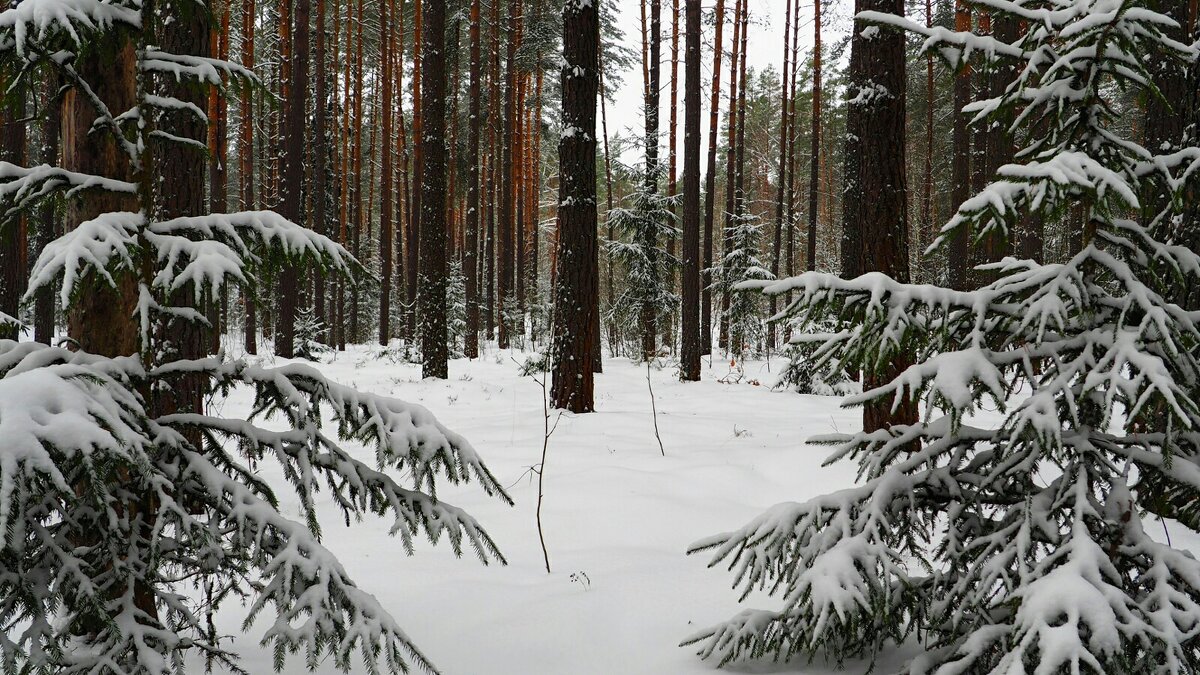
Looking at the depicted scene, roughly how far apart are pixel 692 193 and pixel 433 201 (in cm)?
530

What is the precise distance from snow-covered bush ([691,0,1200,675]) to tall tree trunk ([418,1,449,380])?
9526mm

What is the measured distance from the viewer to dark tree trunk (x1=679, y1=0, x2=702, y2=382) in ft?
43.9

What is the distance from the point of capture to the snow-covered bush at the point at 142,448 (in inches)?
57.2

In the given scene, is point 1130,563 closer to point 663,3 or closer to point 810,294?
point 810,294

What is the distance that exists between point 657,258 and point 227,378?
15.1 m

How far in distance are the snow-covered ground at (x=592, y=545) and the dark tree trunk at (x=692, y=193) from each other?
5.12 metres

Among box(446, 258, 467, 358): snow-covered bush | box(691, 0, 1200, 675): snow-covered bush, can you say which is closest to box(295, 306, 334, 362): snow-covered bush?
box(446, 258, 467, 358): snow-covered bush

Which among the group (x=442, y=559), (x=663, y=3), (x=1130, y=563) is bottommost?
(x=442, y=559)

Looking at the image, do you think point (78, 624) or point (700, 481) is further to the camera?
point (700, 481)

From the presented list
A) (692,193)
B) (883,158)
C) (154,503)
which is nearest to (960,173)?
(692,193)

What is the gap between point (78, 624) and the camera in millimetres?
1954

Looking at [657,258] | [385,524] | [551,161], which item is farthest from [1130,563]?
[551,161]

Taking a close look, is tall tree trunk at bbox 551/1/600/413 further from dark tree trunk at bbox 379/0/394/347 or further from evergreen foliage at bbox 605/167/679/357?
dark tree trunk at bbox 379/0/394/347

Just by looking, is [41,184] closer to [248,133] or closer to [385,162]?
[248,133]
